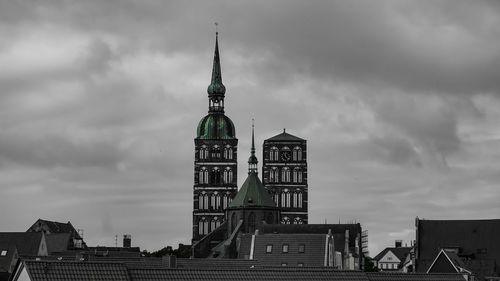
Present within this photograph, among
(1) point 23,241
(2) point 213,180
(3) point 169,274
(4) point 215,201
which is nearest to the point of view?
(3) point 169,274

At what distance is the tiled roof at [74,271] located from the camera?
47.0m

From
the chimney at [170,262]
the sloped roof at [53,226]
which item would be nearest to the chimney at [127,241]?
the sloped roof at [53,226]

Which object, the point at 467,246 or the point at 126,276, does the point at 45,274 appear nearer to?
the point at 126,276

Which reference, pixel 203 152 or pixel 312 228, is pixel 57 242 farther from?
pixel 203 152

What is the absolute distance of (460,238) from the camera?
133500 mm

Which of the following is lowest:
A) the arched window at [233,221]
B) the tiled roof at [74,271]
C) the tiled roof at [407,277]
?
the tiled roof at [74,271]

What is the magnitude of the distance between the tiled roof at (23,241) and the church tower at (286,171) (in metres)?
60.7

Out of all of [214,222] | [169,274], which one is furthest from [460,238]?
[169,274]

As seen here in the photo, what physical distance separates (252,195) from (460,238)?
1722 inches

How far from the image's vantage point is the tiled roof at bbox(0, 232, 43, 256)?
12738 cm

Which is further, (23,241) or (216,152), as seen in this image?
(216,152)

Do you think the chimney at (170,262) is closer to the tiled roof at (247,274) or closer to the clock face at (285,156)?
the tiled roof at (247,274)

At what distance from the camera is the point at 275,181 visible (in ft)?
608

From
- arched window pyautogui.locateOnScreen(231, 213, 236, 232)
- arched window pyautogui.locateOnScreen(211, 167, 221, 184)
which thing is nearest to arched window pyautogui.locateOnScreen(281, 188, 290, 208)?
arched window pyautogui.locateOnScreen(211, 167, 221, 184)
